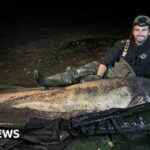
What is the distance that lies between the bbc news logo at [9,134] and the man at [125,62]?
1155 millimetres

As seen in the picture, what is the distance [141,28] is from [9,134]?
83.6 inches

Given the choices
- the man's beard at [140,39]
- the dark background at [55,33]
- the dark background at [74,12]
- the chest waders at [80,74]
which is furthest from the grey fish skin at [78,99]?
the dark background at [74,12]

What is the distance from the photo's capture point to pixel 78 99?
4969mm

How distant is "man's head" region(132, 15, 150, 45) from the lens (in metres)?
5.35

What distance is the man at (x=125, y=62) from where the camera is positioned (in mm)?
5402

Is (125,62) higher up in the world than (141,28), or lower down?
lower down

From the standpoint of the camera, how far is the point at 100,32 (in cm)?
1025

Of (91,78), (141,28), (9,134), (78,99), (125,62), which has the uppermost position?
(141,28)

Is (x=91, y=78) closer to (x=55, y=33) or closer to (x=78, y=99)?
(x=78, y=99)

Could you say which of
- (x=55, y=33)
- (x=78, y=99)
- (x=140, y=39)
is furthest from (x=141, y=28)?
(x=55, y=33)

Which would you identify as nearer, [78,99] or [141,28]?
[78,99]

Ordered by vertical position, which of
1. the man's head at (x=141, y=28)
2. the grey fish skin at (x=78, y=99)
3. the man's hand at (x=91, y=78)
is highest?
the man's head at (x=141, y=28)

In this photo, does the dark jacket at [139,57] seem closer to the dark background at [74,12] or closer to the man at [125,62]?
the man at [125,62]

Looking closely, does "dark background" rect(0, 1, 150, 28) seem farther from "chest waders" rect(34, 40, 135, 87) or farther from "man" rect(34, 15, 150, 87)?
"man" rect(34, 15, 150, 87)
